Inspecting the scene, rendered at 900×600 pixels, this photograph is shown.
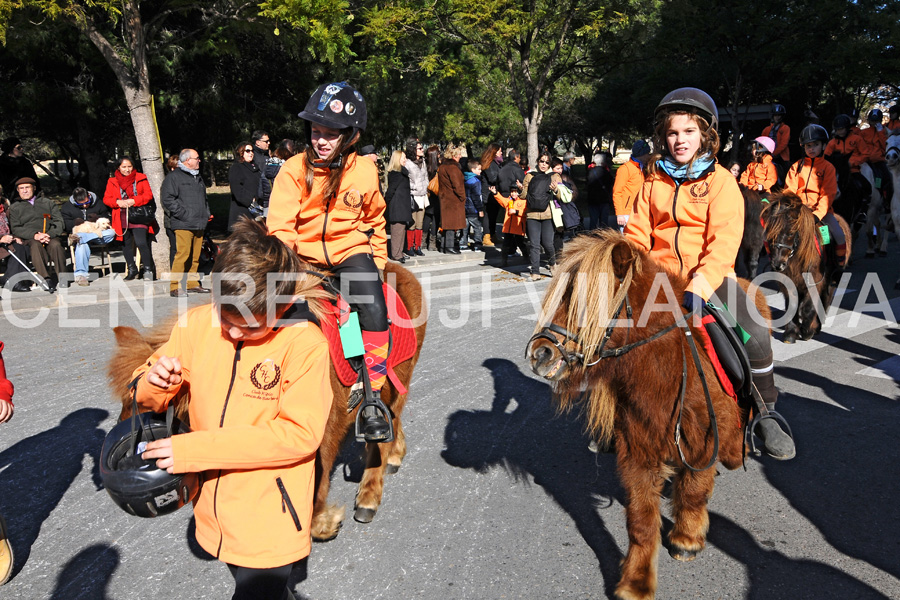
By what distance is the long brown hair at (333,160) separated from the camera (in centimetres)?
388

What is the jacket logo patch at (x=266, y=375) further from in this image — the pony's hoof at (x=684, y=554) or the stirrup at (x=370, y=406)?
the pony's hoof at (x=684, y=554)

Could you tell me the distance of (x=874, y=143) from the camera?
14.8 m

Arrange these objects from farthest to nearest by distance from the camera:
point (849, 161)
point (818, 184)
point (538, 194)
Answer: point (849, 161) → point (538, 194) → point (818, 184)

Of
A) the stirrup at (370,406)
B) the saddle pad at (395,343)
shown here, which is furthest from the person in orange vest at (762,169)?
the stirrup at (370,406)

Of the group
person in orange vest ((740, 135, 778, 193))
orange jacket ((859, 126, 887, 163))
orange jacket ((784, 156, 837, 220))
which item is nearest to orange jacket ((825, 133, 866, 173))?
orange jacket ((859, 126, 887, 163))

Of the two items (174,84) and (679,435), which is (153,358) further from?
(174,84)

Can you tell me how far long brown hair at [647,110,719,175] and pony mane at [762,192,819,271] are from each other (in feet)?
16.3

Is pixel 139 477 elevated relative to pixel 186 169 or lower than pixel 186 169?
lower

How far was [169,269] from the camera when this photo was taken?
12.7m

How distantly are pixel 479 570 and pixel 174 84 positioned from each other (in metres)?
16.0

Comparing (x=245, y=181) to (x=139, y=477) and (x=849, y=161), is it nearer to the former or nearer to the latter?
(x=139, y=477)

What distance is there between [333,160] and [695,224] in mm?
2017

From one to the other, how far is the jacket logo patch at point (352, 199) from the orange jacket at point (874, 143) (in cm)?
1403

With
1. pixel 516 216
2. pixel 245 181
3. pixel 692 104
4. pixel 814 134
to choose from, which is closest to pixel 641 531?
pixel 692 104
